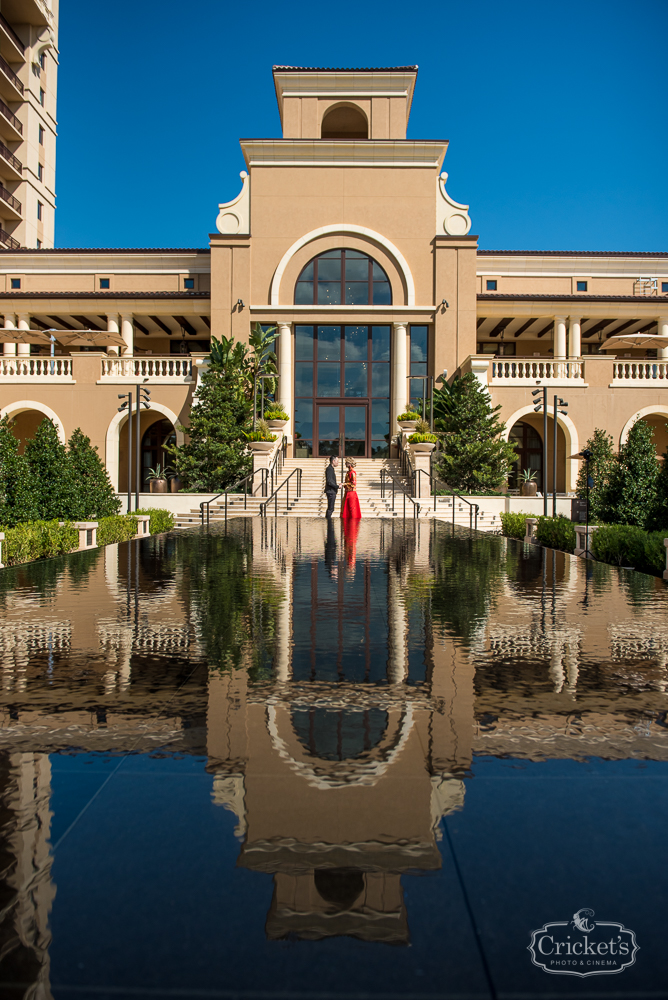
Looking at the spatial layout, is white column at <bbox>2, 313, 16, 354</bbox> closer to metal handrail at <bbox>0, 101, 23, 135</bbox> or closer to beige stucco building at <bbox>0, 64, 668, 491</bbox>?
beige stucco building at <bbox>0, 64, 668, 491</bbox>

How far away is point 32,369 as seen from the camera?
30.0 metres

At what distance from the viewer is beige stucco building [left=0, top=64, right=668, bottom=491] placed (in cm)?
2969

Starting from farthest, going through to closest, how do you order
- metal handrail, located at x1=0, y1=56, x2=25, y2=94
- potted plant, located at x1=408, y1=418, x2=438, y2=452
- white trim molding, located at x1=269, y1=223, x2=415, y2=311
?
metal handrail, located at x1=0, y1=56, x2=25, y2=94
white trim molding, located at x1=269, y1=223, x2=415, y2=311
potted plant, located at x1=408, y1=418, x2=438, y2=452

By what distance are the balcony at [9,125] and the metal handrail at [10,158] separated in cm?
111

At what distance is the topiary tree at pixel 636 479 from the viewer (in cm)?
1608

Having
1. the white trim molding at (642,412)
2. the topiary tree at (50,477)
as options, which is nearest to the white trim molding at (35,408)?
the topiary tree at (50,477)

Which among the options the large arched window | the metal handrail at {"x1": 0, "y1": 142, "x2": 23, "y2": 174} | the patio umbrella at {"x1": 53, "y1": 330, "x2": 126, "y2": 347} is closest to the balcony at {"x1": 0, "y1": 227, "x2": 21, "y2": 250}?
the metal handrail at {"x1": 0, "y1": 142, "x2": 23, "y2": 174}

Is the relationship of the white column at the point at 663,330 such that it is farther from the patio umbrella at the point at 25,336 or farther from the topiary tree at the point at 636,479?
the patio umbrella at the point at 25,336

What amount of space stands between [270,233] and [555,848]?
108 feet

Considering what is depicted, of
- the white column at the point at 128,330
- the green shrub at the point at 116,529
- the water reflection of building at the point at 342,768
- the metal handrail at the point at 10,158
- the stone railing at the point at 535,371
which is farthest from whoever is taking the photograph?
the metal handrail at the point at 10,158

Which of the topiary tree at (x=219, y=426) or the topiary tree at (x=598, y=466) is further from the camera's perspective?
the topiary tree at (x=219, y=426)

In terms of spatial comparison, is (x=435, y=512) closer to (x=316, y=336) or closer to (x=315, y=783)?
(x=316, y=336)

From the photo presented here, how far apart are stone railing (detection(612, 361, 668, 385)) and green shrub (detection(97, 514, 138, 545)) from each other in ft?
74.2

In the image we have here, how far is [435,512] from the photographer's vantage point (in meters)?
23.5
